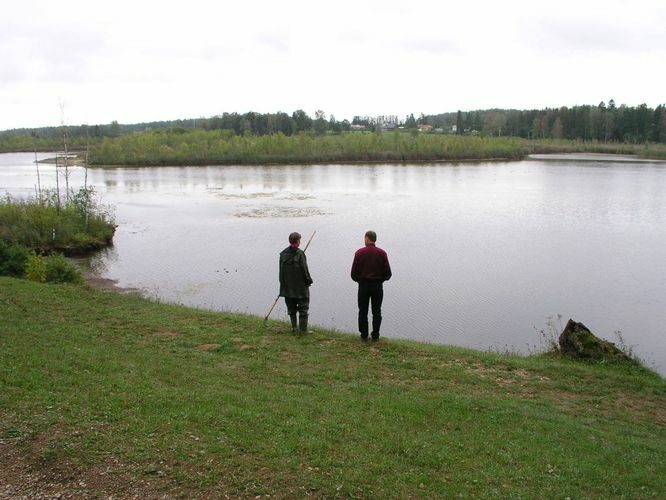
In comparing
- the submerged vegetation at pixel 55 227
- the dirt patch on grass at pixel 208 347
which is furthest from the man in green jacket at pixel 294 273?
the submerged vegetation at pixel 55 227

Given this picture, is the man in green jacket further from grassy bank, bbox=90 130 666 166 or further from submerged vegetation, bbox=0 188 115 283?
grassy bank, bbox=90 130 666 166

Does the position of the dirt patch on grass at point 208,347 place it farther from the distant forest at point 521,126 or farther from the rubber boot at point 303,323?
the distant forest at point 521,126

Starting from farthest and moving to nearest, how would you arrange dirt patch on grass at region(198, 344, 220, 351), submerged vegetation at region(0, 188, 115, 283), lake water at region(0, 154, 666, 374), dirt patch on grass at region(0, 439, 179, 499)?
submerged vegetation at region(0, 188, 115, 283) < lake water at region(0, 154, 666, 374) < dirt patch on grass at region(198, 344, 220, 351) < dirt patch on grass at region(0, 439, 179, 499)

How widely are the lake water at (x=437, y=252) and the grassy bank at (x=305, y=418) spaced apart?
173 inches

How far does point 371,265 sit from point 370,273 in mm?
129

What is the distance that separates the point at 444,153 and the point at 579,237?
5680 centimetres

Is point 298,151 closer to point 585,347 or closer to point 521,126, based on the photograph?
point 521,126

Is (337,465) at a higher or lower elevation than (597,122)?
lower

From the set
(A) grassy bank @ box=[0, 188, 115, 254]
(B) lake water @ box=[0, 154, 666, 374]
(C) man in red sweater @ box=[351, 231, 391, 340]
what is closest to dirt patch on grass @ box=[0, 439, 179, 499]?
(C) man in red sweater @ box=[351, 231, 391, 340]

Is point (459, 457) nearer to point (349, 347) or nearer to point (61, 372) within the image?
point (349, 347)

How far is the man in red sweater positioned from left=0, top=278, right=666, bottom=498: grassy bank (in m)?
0.57

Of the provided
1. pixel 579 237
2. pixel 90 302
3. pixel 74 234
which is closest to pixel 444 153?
pixel 579 237

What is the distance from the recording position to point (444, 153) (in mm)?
79000

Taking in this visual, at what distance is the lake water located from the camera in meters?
13.6
